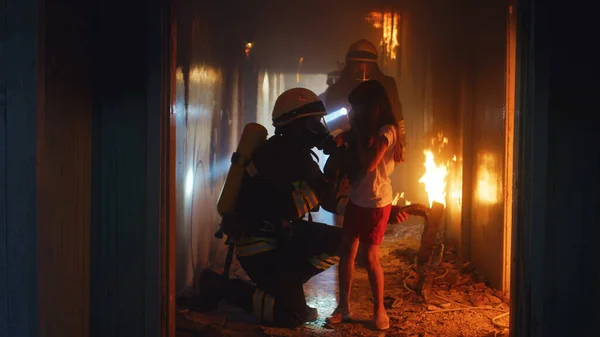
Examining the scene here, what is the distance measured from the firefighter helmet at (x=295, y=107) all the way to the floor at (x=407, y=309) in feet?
5.42

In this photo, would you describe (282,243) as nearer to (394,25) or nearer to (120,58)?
(120,58)

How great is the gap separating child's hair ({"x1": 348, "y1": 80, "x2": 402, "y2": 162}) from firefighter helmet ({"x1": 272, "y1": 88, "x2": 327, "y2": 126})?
1.10ft

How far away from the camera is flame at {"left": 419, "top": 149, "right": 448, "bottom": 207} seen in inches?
324

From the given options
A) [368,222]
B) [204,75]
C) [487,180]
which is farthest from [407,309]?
[204,75]

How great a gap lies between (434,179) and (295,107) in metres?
4.18

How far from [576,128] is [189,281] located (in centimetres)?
359

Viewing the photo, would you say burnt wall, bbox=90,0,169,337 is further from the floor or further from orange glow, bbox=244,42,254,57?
orange glow, bbox=244,42,254,57

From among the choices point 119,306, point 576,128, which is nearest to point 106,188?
point 119,306

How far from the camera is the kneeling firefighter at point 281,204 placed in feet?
15.6

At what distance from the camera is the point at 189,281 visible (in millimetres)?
5574

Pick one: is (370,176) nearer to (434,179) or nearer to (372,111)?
(372,111)

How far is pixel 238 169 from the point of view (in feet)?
15.4

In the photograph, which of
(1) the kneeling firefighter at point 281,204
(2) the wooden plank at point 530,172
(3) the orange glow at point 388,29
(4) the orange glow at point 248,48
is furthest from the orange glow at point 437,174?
(2) the wooden plank at point 530,172

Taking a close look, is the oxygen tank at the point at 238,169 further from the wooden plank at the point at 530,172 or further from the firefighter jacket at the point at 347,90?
the firefighter jacket at the point at 347,90
